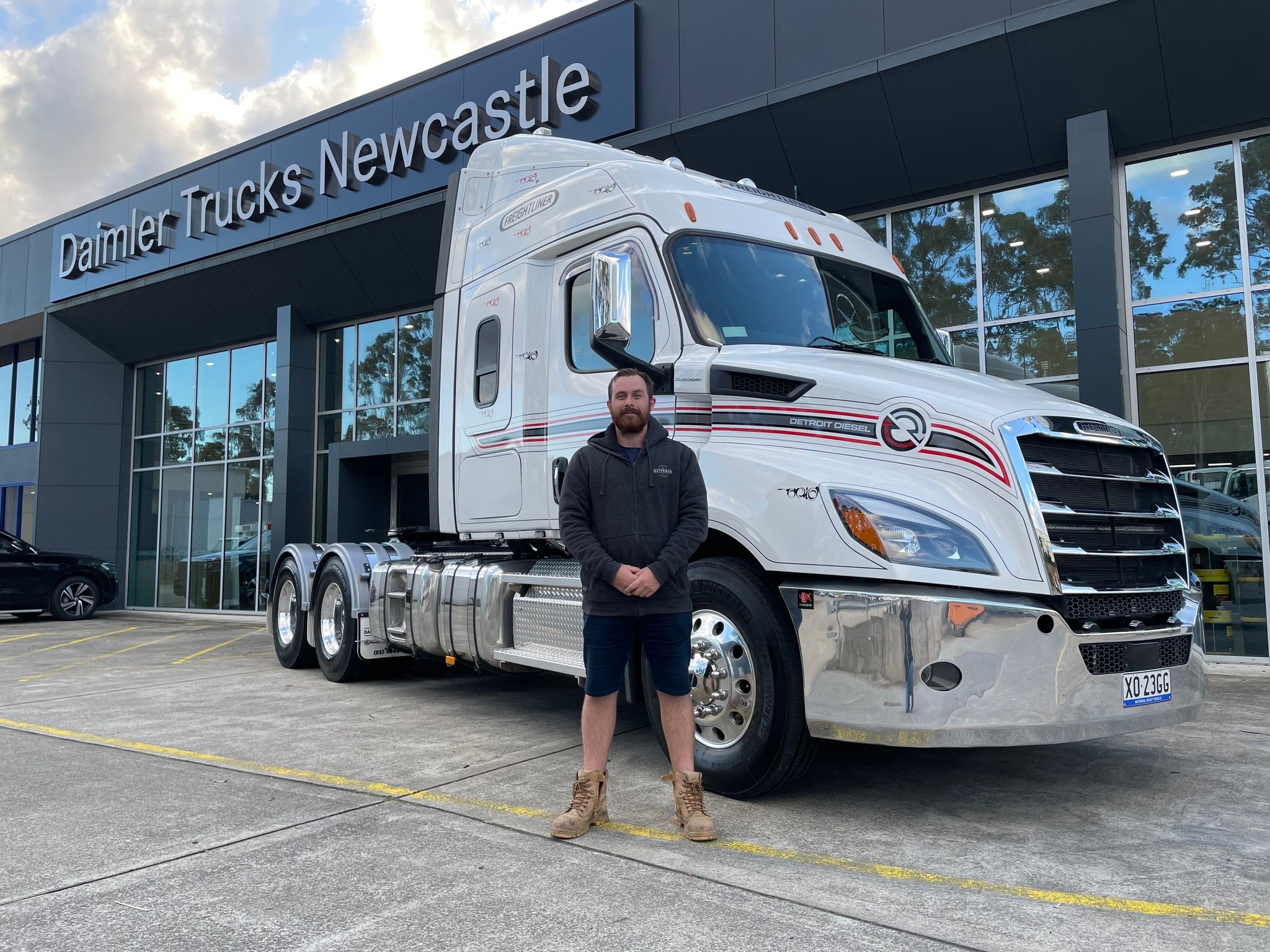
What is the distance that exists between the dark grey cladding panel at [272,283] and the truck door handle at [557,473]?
12818mm

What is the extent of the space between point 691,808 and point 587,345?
284 centimetres

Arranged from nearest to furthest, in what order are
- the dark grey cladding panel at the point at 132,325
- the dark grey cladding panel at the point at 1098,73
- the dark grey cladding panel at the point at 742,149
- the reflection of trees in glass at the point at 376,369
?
the dark grey cladding panel at the point at 1098,73
the dark grey cladding panel at the point at 742,149
the reflection of trees in glass at the point at 376,369
the dark grey cladding panel at the point at 132,325

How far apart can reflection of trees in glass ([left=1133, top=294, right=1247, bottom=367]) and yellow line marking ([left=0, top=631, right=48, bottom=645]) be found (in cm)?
1466

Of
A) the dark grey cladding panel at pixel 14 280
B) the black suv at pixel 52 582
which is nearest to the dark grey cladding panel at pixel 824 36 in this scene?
the black suv at pixel 52 582

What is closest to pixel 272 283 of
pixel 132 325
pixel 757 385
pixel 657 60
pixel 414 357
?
pixel 414 357

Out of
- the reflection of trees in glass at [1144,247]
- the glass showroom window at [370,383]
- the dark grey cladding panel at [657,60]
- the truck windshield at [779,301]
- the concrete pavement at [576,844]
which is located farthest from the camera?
the glass showroom window at [370,383]

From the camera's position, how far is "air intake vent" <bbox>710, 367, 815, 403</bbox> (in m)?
4.54

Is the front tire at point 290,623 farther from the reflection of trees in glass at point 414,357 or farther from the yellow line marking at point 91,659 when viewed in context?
the reflection of trees in glass at point 414,357

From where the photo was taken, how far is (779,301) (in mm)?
5266

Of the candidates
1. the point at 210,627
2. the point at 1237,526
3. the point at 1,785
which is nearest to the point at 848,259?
the point at 1,785

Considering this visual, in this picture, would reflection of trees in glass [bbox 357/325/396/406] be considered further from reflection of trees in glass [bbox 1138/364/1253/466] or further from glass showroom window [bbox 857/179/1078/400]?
reflection of trees in glass [bbox 1138/364/1253/466]

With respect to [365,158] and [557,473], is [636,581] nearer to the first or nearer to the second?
[557,473]

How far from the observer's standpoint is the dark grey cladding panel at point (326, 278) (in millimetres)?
16250

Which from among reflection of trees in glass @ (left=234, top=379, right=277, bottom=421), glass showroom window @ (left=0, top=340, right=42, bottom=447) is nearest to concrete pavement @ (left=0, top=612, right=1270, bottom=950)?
reflection of trees in glass @ (left=234, top=379, right=277, bottom=421)
